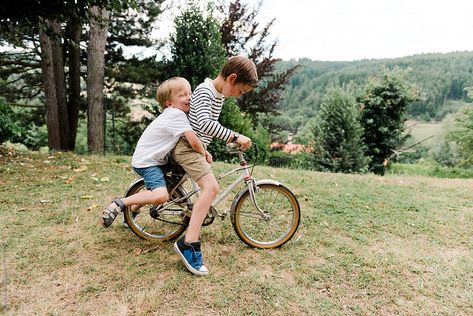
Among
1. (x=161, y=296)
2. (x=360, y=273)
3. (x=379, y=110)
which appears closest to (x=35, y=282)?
(x=161, y=296)

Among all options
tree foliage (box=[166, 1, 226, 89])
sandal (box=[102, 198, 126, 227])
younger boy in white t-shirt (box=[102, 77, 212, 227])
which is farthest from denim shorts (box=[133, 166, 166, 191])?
tree foliage (box=[166, 1, 226, 89])

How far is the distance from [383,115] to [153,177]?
1733 cm

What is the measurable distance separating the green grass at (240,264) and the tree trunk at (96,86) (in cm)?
502

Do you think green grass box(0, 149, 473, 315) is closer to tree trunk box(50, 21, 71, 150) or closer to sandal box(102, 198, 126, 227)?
sandal box(102, 198, 126, 227)

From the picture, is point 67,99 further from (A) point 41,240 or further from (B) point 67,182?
(A) point 41,240

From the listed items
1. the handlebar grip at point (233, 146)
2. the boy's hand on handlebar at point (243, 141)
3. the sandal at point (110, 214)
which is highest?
the boy's hand on handlebar at point (243, 141)

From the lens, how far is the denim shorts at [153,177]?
312 centimetres

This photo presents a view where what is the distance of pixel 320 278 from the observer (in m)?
3.15

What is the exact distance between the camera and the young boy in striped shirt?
3.02 meters

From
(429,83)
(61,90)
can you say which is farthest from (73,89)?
(429,83)

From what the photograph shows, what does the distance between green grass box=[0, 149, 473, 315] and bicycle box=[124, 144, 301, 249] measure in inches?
7.4

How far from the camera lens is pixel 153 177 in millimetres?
3127

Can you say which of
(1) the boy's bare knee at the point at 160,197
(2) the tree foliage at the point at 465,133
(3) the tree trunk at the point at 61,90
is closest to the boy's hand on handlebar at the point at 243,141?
(1) the boy's bare knee at the point at 160,197

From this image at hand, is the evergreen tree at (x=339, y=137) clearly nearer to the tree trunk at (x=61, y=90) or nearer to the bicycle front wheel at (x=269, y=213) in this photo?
the tree trunk at (x=61, y=90)
